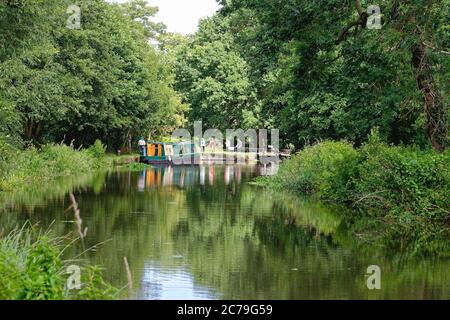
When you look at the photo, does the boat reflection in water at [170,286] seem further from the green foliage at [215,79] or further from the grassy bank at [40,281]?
the green foliage at [215,79]

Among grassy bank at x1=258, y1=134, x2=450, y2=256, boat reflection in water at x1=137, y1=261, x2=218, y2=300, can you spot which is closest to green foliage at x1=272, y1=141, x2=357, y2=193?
grassy bank at x1=258, y1=134, x2=450, y2=256

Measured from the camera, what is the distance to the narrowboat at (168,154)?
57812 millimetres

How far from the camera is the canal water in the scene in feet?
41.8

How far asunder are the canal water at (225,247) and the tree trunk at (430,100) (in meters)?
3.75

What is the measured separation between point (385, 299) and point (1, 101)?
19.8 metres

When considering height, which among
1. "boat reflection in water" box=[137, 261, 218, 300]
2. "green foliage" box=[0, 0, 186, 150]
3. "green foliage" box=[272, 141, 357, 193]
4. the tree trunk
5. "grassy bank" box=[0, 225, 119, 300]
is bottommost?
"boat reflection in water" box=[137, 261, 218, 300]

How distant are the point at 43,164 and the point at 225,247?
22.4 meters

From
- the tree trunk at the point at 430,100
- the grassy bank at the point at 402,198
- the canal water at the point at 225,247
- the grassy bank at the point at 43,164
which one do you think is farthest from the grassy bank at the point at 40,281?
the grassy bank at the point at 43,164

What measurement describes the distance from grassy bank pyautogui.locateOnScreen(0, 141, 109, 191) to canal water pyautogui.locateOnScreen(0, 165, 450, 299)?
4.17 ft

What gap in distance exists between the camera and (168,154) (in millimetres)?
59812

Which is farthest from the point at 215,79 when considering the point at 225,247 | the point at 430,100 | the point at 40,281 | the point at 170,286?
the point at 40,281

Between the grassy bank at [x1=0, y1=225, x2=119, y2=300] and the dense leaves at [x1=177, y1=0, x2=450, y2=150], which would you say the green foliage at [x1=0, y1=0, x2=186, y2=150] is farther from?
the grassy bank at [x1=0, y1=225, x2=119, y2=300]
